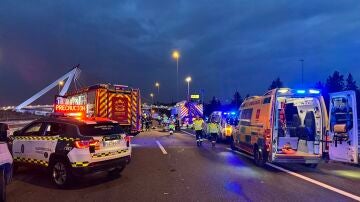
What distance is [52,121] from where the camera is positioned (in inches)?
421

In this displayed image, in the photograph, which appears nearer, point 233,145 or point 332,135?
point 332,135

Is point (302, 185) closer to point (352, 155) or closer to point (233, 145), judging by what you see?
point (352, 155)

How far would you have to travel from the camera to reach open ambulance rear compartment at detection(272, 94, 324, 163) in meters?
12.7

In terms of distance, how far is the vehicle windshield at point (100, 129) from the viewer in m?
9.99

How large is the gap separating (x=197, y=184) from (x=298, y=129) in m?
5.59

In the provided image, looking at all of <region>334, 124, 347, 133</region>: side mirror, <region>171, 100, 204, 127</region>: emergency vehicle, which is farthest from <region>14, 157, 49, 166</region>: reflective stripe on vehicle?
<region>171, 100, 204, 127</region>: emergency vehicle

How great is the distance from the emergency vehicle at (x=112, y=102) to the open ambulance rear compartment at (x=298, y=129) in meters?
9.24

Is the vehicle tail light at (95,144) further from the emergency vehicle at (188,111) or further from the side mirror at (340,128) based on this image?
the emergency vehicle at (188,111)

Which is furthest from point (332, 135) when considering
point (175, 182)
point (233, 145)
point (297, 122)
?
point (233, 145)

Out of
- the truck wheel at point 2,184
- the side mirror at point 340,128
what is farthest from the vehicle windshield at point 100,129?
the side mirror at point 340,128

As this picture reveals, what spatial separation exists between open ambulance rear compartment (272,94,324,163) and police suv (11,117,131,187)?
4901mm

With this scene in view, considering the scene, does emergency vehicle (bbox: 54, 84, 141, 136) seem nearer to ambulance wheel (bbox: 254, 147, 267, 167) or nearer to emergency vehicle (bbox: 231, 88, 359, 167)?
emergency vehicle (bbox: 231, 88, 359, 167)

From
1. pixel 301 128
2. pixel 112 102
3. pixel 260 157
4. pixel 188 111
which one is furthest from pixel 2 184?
pixel 188 111

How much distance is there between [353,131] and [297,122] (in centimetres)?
336
